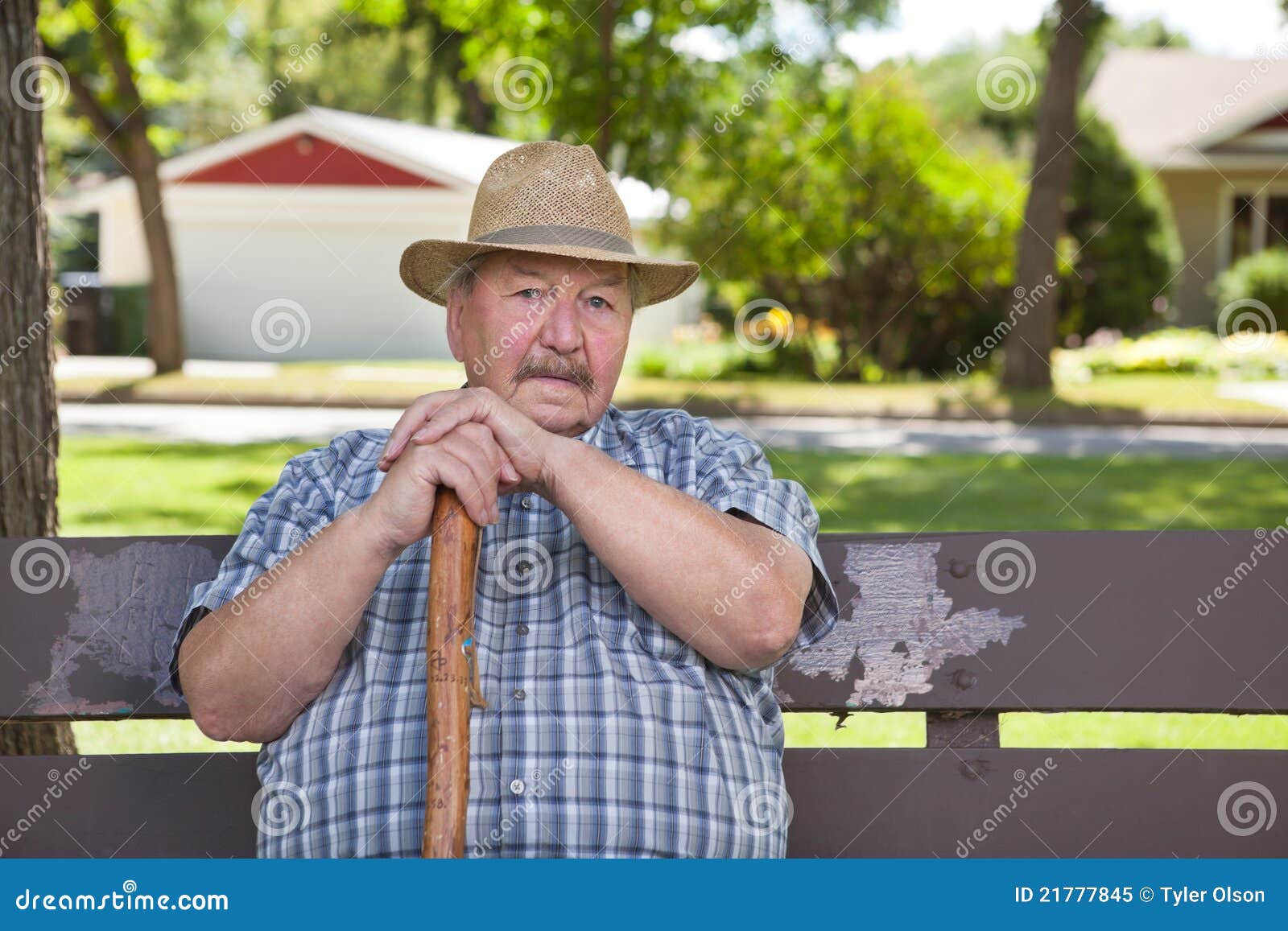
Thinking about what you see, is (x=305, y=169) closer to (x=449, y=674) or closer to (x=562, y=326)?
(x=562, y=326)

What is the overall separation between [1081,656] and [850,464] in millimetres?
7865

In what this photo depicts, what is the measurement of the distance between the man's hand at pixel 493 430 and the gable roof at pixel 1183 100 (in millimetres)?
23152

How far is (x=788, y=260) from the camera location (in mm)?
17469

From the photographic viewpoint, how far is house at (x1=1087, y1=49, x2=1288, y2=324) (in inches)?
961

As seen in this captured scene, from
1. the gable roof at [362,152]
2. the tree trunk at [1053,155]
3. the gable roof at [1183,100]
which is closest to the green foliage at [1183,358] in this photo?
the tree trunk at [1053,155]


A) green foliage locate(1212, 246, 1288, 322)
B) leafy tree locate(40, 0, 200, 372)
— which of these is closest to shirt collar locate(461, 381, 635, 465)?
leafy tree locate(40, 0, 200, 372)

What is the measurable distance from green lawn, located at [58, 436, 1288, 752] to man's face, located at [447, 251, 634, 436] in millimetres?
3607

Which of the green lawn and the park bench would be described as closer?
the park bench

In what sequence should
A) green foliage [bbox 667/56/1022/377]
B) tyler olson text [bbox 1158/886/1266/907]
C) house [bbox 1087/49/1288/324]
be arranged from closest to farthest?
tyler olson text [bbox 1158/886/1266/907]
green foliage [bbox 667/56/1022/377]
house [bbox 1087/49/1288/324]

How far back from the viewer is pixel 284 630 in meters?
2.18

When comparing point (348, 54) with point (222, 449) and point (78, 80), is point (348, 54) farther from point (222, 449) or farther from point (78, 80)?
point (222, 449)

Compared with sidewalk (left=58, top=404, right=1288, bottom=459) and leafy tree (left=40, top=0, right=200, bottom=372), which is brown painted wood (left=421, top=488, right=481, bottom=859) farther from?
leafy tree (left=40, top=0, right=200, bottom=372)

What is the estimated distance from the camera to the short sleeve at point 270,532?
2.34 meters

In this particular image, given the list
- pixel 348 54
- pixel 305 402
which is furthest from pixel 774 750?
pixel 348 54
